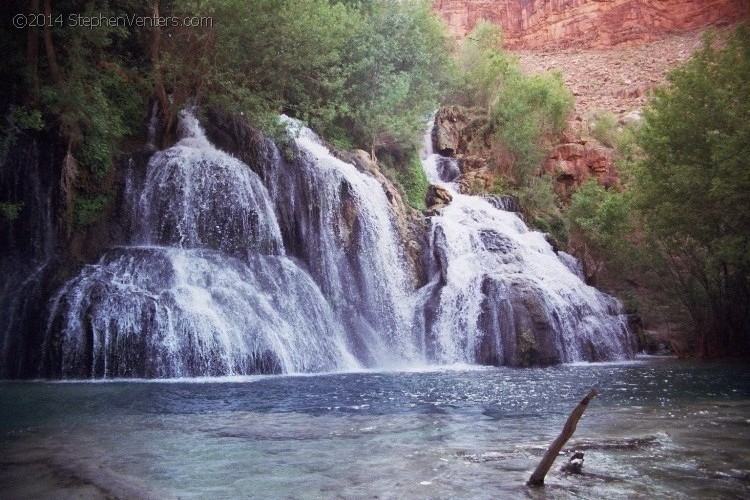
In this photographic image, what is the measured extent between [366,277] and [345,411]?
467 inches

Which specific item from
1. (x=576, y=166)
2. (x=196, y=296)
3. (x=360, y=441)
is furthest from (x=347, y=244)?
(x=576, y=166)

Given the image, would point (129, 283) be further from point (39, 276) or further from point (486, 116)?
point (486, 116)

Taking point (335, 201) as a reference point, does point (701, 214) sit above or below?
below

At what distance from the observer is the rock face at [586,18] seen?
6694 cm

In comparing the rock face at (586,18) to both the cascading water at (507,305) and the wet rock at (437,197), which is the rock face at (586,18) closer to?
the wet rock at (437,197)

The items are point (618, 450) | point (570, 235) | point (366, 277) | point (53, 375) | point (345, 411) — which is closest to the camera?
point (618, 450)

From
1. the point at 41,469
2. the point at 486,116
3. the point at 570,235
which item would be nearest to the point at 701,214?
the point at 570,235

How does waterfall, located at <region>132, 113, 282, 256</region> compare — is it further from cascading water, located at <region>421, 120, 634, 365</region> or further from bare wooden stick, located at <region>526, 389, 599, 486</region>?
bare wooden stick, located at <region>526, 389, 599, 486</region>

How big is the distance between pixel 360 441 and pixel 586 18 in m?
78.4

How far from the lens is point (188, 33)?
20.0 meters

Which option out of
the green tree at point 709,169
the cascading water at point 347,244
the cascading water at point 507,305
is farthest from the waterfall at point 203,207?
the green tree at point 709,169

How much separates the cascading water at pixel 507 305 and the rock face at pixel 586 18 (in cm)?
5403

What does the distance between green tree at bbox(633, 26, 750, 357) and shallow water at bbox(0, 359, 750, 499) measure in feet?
17.0

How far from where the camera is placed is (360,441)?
20.0 feet
